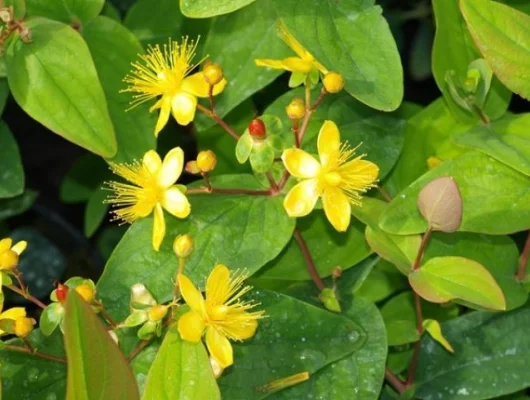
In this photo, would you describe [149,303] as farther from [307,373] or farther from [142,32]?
[142,32]

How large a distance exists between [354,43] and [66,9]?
0.37 meters

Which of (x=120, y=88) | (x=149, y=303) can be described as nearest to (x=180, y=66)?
(x=120, y=88)

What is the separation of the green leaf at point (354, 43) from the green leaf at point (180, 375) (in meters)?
0.35

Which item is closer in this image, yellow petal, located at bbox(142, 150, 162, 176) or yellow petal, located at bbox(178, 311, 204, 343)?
yellow petal, located at bbox(178, 311, 204, 343)

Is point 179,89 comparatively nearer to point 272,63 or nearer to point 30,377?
point 272,63

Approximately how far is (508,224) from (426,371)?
8.9 inches

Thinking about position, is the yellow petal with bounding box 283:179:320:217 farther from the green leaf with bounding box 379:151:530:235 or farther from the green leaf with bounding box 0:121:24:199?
the green leaf with bounding box 0:121:24:199

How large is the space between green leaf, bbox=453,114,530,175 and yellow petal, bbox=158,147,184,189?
31 cm

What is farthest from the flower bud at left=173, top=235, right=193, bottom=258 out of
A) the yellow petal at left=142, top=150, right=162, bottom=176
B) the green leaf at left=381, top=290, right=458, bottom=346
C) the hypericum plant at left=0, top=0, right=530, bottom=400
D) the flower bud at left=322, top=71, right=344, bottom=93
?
the green leaf at left=381, top=290, right=458, bottom=346

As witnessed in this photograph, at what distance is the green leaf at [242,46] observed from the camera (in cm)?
109

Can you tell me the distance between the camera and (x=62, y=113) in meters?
0.99

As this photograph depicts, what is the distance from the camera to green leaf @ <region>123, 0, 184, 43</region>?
3.94 feet

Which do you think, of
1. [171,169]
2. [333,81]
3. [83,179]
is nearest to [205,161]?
[171,169]

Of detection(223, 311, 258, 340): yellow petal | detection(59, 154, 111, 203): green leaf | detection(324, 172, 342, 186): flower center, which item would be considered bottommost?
detection(59, 154, 111, 203): green leaf
